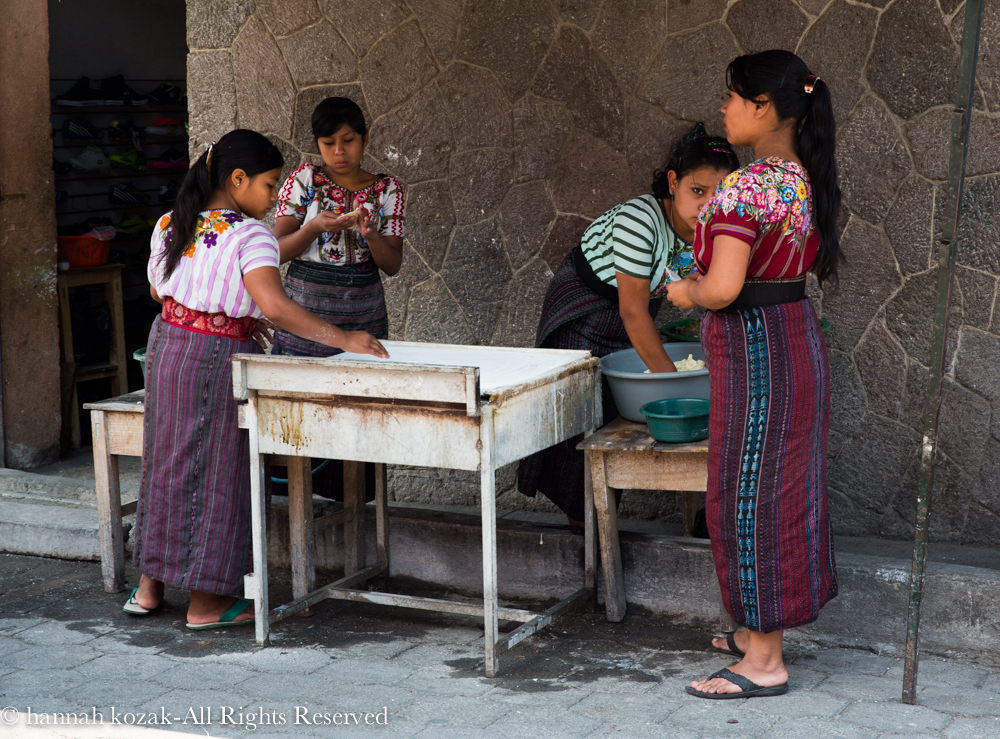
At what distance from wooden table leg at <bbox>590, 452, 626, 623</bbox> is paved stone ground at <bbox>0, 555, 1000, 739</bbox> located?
0.08 metres

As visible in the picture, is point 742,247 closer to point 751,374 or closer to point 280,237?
point 751,374

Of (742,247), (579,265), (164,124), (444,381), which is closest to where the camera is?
(742,247)

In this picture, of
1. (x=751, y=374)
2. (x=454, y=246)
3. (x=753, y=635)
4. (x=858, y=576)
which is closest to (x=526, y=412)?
(x=751, y=374)

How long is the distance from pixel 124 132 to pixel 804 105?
5504 mm

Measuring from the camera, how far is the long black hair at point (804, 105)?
10.4 ft

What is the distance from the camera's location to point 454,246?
5320 mm

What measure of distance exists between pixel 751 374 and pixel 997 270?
1576 millimetres

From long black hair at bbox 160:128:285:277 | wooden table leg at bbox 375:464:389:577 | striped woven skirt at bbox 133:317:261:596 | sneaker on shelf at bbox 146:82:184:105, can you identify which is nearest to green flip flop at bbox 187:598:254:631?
striped woven skirt at bbox 133:317:261:596

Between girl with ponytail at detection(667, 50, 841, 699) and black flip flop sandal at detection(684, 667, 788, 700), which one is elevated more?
girl with ponytail at detection(667, 50, 841, 699)

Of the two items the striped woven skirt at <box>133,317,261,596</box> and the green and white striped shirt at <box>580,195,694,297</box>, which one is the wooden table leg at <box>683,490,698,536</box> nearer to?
the green and white striped shirt at <box>580,195,694,297</box>

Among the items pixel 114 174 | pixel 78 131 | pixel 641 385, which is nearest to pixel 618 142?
pixel 641 385

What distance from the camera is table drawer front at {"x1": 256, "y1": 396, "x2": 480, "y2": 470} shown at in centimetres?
343

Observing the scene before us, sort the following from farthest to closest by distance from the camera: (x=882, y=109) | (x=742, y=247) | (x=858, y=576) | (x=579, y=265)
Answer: (x=882, y=109), (x=579, y=265), (x=858, y=576), (x=742, y=247)

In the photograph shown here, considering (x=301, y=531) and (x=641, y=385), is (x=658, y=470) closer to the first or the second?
(x=641, y=385)
